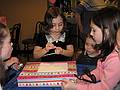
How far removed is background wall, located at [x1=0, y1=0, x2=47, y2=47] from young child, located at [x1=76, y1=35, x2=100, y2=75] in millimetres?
3698

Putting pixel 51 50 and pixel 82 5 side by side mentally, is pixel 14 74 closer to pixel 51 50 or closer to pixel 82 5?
pixel 51 50

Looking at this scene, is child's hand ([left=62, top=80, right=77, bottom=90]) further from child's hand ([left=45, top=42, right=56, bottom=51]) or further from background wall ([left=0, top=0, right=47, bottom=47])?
background wall ([left=0, top=0, right=47, bottom=47])

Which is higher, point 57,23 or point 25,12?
point 57,23

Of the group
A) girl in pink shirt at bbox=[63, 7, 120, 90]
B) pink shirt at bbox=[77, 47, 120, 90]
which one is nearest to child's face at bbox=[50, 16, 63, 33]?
girl in pink shirt at bbox=[63, 7, 120, 90]

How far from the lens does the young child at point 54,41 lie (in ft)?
6.47

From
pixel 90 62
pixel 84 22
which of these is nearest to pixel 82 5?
pixel 84 22

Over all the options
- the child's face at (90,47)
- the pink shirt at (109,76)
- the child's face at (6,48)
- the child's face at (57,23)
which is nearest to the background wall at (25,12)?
the child's face at (57,23)

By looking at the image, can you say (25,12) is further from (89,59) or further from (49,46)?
(89,59)

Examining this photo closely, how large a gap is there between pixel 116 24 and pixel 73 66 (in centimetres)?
33

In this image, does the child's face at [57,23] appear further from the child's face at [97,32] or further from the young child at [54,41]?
the child's face at [97,32]

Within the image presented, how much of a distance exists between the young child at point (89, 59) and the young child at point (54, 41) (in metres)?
0.28

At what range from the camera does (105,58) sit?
1.30 meters

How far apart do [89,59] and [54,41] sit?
471mm

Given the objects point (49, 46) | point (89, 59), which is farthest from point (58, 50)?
point (89, 59)
